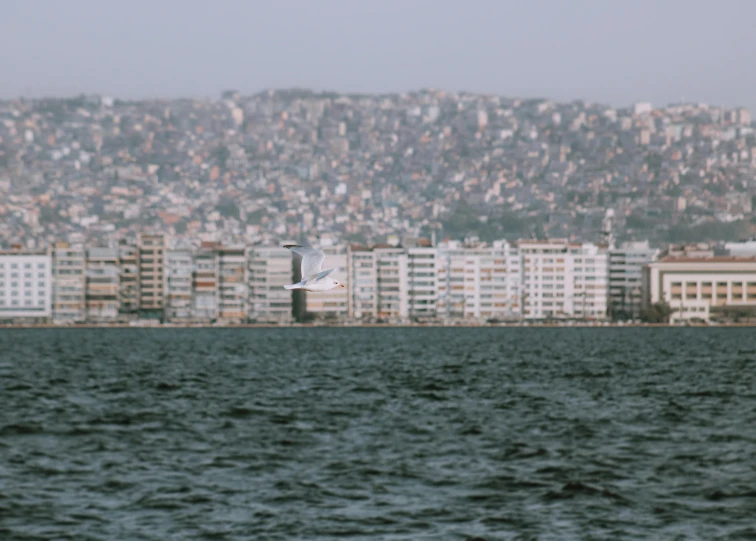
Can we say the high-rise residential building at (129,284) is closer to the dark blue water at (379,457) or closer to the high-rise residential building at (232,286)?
the high-rise residential building at (232,286)

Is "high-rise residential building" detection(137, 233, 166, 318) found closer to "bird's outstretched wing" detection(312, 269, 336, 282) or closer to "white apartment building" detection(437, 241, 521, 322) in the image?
"white apartment building" detection(437, 241, 521, 322)

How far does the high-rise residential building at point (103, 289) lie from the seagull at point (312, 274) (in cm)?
15503

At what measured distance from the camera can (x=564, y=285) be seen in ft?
549

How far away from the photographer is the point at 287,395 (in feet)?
142

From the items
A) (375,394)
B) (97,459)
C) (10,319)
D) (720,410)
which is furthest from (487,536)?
(10,319)

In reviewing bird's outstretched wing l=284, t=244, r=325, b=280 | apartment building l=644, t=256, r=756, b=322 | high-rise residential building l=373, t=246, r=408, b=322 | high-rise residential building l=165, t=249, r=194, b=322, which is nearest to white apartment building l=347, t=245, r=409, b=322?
high-rise residential building l=373, t=246, r=408, b=322

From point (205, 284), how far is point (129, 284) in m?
9.68

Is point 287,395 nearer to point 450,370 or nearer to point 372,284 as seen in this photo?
point 450,370

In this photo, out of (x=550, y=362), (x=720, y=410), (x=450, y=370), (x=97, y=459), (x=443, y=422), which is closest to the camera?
(x=97, y=459)

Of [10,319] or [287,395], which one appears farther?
[10,319]

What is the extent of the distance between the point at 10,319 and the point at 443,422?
137624mm

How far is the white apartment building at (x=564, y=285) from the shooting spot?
166m

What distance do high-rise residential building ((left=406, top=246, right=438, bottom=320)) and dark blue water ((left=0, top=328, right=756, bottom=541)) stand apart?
112 meters

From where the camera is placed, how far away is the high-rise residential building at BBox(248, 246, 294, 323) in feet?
546
